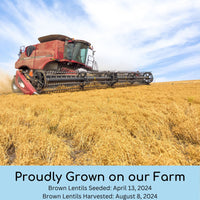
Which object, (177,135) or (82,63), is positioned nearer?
(177,135)

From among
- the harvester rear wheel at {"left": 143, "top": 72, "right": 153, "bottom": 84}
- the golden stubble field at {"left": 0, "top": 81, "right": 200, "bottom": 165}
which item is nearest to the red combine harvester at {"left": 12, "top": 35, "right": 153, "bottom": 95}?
the harvester rear wheel at {"left": 143, "top": 72, "right": 153, "bottom": 84}

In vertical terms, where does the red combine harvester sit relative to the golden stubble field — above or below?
above

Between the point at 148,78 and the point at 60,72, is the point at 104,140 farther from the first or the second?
the point at 148,78

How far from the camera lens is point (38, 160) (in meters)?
1.46

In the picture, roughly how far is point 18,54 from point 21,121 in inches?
440

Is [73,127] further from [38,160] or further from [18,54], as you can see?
[18,54]

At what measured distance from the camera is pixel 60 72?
6973mm

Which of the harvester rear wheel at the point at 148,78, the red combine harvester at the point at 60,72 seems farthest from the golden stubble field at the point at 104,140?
the harvester rear wheel at the point at 148,78

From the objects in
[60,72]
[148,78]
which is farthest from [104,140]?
[148,78]

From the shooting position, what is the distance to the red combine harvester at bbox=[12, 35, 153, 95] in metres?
6.79

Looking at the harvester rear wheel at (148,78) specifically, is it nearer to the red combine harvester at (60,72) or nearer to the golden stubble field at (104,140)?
the red combine harvester at (60,72)

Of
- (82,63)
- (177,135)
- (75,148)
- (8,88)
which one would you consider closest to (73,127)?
(75,148)

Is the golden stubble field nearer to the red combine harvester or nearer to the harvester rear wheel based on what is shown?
the red combine harvester

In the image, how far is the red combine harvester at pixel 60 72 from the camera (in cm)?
679
